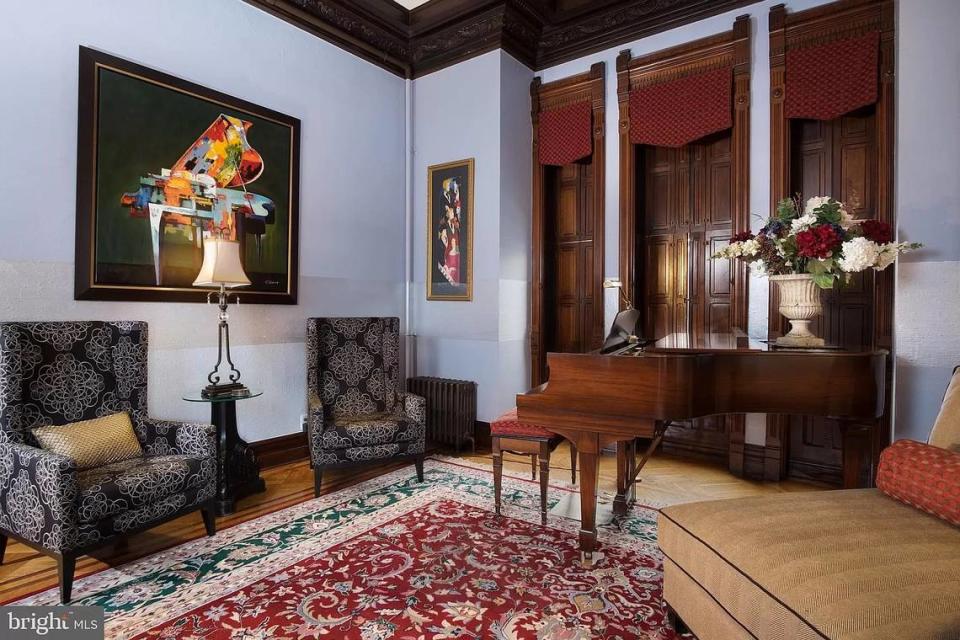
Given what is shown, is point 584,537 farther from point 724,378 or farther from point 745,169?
point 745,169

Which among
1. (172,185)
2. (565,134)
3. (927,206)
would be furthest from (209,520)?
(927,206)

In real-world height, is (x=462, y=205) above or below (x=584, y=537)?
above

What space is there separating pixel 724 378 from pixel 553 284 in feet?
10.3

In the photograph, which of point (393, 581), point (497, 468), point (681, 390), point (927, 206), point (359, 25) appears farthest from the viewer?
point (359, 25)

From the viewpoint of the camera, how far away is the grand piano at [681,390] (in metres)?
2.18

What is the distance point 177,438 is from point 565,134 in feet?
13.1

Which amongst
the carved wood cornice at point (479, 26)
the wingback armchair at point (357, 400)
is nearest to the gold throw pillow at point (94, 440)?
the wingback armchair at point (357, 400)

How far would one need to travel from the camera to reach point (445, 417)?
15.8 feet

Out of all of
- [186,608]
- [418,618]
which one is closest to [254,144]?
[186,608]

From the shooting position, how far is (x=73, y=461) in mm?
2264

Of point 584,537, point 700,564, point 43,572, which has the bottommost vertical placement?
point 43,572

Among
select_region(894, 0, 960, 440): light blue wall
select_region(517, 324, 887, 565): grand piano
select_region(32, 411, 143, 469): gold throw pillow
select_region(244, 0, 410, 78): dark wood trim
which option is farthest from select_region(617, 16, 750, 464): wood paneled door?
select_region(32, 411, 143, 469): gold throw pillow

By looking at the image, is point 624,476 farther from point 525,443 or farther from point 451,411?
point 451,411

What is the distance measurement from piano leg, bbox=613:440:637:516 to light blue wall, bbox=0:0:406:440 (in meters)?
2.66
